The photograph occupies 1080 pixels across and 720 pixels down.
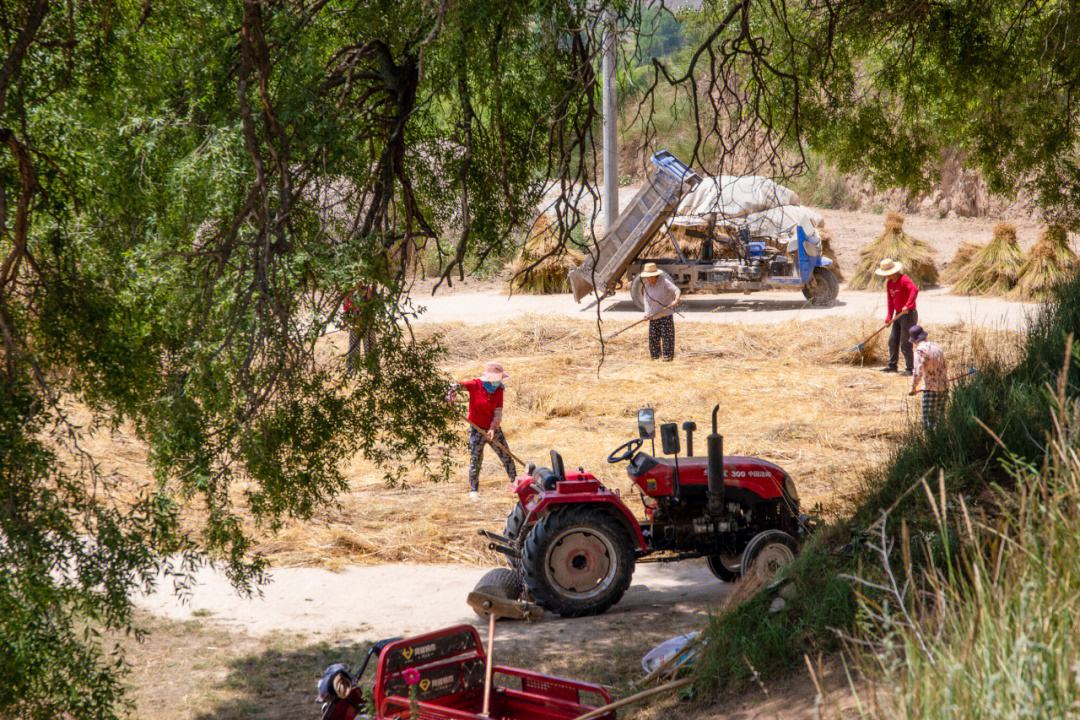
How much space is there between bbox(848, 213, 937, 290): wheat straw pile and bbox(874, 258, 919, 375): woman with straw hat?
8215mm

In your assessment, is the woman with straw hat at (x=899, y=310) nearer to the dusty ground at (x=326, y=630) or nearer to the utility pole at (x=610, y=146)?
the utility pole at (x=610, y=146)

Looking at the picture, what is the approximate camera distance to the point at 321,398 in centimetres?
581

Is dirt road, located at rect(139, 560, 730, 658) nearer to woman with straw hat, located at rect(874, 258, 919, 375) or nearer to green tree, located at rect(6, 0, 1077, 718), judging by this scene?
green tree, located at rect(6, 0, 1077, 718)

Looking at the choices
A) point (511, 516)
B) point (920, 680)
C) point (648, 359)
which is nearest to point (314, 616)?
point (511, 516)

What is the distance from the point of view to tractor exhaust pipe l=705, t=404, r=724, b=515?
7.15 metres

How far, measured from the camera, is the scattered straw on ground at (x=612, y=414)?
9156 millimetres

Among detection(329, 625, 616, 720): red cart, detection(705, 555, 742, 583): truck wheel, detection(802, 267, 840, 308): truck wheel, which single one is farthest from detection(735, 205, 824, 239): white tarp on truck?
detection(329, 625, 616, 720): red cart

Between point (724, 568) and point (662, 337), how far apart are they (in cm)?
775

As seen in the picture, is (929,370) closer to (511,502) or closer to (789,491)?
(789,491)

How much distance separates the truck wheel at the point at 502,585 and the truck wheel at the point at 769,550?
1678 mm

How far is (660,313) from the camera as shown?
15.2 metres

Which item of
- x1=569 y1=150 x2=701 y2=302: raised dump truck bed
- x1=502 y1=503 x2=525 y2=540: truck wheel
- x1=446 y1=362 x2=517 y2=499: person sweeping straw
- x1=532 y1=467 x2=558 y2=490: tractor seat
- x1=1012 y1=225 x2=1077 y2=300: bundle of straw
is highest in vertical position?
x1=569 y1=150 x2=701 y2=302: raised dump truck bed

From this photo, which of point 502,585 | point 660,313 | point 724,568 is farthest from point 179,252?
point 660,313

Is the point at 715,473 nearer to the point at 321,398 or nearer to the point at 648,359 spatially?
the point at 321,398
